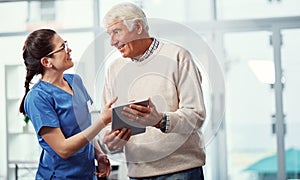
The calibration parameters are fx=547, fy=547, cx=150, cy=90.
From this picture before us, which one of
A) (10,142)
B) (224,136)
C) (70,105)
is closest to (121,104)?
(70,105)

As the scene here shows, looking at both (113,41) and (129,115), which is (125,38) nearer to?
(113,41)

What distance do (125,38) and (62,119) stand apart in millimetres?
391

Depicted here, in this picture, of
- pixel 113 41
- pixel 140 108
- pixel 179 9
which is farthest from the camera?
pixel 179 9

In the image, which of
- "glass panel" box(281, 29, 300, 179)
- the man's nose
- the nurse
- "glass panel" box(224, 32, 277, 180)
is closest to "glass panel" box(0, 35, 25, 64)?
"glass panel" box(224, 32, 277, 180)

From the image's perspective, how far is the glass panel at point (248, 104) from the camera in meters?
4.31

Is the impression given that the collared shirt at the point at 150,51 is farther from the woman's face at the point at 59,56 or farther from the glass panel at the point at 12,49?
the glass panel at the point at 12,49

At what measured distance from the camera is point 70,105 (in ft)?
6.37

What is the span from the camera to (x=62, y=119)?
76.7 inches

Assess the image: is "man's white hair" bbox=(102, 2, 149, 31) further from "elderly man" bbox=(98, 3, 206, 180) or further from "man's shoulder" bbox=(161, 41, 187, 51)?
"man's shoulder" bbox=(161, 41, 187, 51)

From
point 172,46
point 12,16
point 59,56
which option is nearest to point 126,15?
point 172,46

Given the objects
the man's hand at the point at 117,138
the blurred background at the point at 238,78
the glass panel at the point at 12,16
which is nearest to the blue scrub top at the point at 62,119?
the man's hand at the point at 117,138

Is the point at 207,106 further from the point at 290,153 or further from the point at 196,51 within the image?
the point at 290,153

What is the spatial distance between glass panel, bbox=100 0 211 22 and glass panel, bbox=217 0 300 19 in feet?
0.63

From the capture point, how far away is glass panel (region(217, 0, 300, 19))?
14.1 feet
